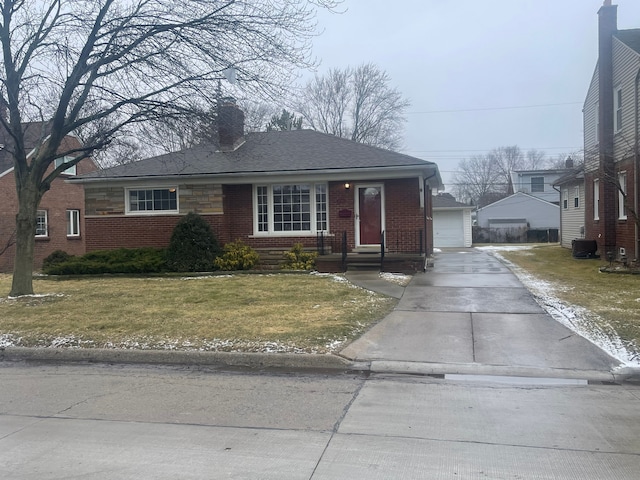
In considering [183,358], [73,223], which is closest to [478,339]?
[183,358]

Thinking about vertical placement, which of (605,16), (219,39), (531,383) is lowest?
(531,383)

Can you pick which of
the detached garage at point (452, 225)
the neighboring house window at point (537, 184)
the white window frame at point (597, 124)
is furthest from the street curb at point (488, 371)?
the neighboring house window at point (537, 184)

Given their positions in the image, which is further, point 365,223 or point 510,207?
point 510,207

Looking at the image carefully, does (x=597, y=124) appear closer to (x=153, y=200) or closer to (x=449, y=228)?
(x=449, y=228)

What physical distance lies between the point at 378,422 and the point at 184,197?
14.2m

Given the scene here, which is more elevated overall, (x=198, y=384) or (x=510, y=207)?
(x=510, y=207)

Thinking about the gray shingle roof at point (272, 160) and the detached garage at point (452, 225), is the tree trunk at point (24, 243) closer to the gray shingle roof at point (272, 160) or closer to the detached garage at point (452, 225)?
the gray shingle roof at point (272, 160)

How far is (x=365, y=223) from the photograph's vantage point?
55.9 ft

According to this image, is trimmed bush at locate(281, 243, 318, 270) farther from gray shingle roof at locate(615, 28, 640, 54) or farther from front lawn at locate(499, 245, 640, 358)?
gray shingle roof at locate(615, 28, 640, 54)

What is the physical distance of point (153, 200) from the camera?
717 inches

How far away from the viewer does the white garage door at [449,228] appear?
3350 centimetres

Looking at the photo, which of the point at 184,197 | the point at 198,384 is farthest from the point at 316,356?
the point at 184,197

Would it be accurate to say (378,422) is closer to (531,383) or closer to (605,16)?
(531,383)

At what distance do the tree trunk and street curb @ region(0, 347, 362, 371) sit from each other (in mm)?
4466
